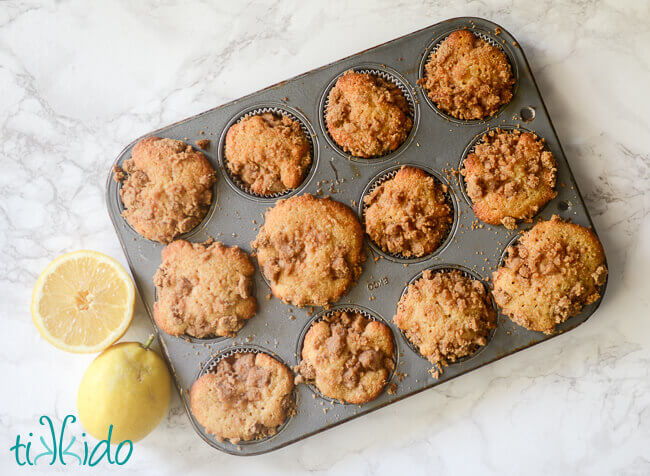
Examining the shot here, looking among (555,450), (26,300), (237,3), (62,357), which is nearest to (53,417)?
(62,357)

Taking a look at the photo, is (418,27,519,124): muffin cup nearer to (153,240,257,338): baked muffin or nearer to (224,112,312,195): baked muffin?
(224,112,312,195): baked muffin

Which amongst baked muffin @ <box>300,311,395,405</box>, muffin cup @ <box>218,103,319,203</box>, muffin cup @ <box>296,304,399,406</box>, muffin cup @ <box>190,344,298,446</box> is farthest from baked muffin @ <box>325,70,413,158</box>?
muffin cup @ <box>190,344,298,446</box>

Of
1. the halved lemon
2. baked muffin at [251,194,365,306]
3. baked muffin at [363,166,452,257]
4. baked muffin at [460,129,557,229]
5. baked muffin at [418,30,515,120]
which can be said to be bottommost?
the halved lemon

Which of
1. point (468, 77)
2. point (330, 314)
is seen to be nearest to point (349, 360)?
point (330, 314)

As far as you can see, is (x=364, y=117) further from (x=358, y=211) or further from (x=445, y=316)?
(x=445, y=316)

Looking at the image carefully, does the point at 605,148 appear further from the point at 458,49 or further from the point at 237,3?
the point at 237,3

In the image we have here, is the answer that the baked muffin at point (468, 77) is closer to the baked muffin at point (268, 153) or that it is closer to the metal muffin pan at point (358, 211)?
the metal muffin pan at point (358, 211)
